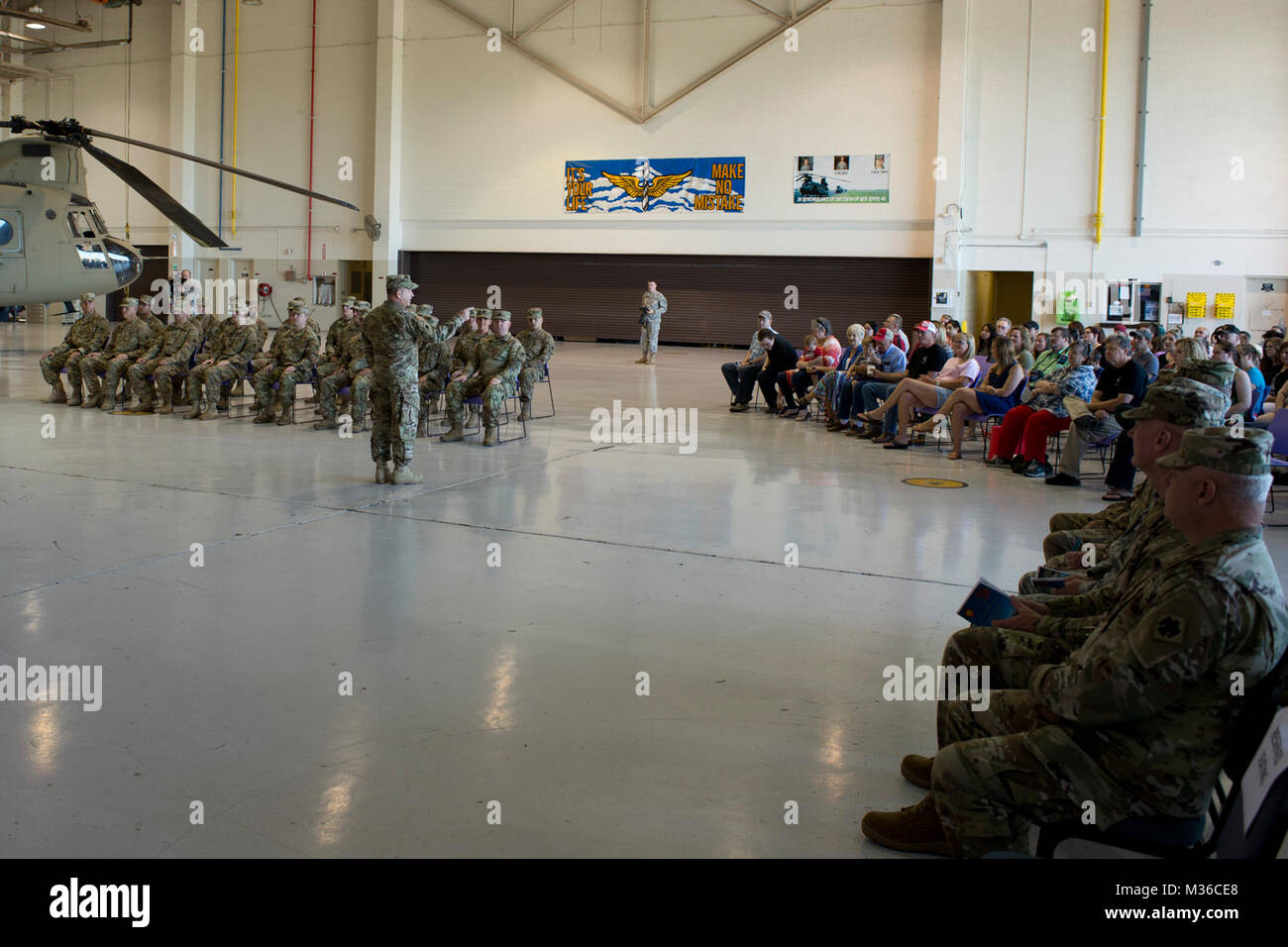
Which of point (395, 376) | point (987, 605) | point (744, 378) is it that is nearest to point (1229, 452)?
point (987, 605)

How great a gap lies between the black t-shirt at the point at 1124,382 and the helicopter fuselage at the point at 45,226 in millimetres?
15084

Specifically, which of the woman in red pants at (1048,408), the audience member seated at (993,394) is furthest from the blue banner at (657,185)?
the woman in red pants at (1048,408)

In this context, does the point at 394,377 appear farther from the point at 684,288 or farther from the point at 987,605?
the point at 684,288

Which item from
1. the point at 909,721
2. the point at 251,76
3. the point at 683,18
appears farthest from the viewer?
the point at 251,76

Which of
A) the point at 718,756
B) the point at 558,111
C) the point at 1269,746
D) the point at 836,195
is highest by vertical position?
the point at 558,111

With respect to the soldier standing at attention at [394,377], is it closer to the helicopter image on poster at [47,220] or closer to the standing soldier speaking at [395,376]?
the standing soldier speaking at [395,376]

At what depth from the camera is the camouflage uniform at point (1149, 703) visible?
242 cm

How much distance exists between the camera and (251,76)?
30.2 metres

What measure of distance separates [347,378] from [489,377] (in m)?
1.92

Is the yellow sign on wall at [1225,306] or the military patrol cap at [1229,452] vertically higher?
the yellow sign on wall at [1225,306]

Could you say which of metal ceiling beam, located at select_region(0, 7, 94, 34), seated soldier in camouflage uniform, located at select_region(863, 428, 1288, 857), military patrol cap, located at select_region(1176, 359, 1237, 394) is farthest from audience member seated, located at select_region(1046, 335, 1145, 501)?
metal ceiling beam, located at select_region(0, 7, 94, 34)
